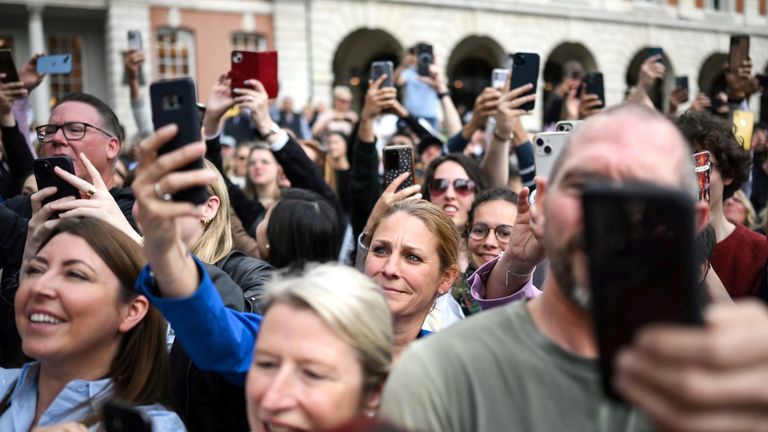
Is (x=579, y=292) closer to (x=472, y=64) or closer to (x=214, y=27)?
(x=214, y=27)

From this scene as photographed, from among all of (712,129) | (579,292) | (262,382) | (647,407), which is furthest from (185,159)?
(712,129)

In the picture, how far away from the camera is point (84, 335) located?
2156 millimetres

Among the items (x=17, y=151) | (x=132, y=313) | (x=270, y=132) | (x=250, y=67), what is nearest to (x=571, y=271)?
(x=132, y=313)

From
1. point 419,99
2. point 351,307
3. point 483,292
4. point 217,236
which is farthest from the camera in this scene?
point 419,99

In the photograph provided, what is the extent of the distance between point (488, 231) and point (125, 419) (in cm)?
247

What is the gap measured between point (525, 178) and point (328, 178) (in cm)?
256

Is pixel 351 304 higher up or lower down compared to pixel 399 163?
lower down

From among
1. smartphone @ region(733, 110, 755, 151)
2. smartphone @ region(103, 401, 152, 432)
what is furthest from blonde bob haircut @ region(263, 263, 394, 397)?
smartphone @ region(733, 110, 755, 151)

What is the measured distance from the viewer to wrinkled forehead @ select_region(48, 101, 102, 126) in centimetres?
379

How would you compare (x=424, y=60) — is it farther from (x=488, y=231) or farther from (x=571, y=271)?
(x=571, y=271)

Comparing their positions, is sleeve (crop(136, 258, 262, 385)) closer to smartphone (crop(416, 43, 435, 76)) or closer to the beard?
the beard

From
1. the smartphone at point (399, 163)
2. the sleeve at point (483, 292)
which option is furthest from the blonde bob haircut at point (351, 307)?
the smartphone at point (399, 163)

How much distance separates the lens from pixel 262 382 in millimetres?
1631

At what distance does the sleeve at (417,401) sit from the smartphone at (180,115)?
60cm
